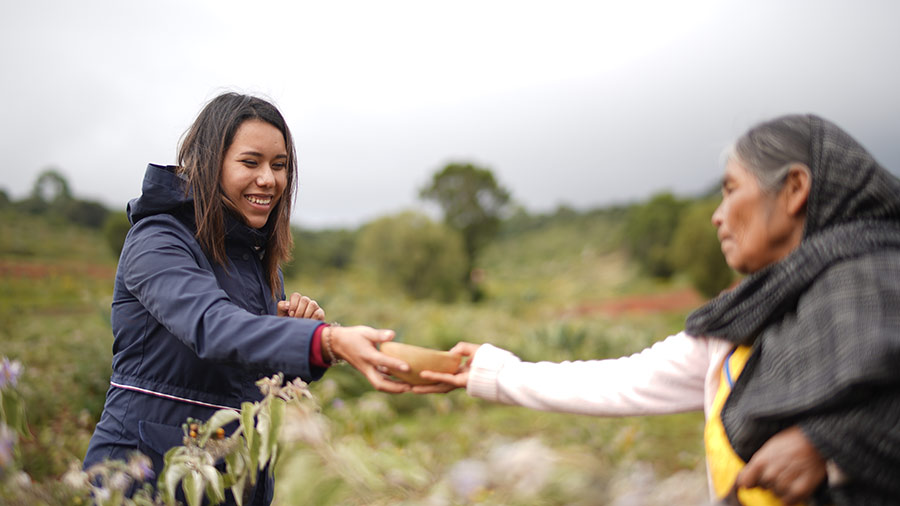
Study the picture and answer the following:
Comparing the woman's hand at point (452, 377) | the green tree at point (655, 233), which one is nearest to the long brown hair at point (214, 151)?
the woman's hand at point (452, 377)

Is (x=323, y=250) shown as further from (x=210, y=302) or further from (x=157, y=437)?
(x=210, y=302)

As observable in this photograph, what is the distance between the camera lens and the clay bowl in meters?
1.47

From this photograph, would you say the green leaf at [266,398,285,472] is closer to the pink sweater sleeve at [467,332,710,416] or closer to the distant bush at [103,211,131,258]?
the pink sweater sleeve at [467,332,710,416]

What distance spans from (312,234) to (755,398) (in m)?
43.3

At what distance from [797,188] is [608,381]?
685 mm

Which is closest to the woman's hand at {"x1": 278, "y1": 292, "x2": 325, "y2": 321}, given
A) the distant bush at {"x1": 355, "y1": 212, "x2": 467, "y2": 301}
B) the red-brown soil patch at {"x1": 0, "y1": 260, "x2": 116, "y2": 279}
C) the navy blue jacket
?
the navy blue jacket

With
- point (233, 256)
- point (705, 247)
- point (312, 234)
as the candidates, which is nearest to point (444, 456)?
point (233, 256)

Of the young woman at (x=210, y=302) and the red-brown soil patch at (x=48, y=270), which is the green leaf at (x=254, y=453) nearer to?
the young woman at (x=210, y=302)

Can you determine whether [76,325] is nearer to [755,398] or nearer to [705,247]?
[755,398]

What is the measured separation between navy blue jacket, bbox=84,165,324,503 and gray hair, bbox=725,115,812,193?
107cm

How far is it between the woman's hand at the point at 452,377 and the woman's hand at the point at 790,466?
0.77 meters

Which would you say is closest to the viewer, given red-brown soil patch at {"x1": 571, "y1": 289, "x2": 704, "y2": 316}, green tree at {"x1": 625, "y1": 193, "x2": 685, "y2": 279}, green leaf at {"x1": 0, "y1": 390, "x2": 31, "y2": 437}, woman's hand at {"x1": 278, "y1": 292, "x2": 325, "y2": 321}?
green leaf at {"x1": 0, "y1": 390, "x2": 31, "y2": 437}

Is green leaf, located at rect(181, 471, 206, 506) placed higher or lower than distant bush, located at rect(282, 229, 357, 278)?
higher

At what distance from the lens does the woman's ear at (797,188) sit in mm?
1229
